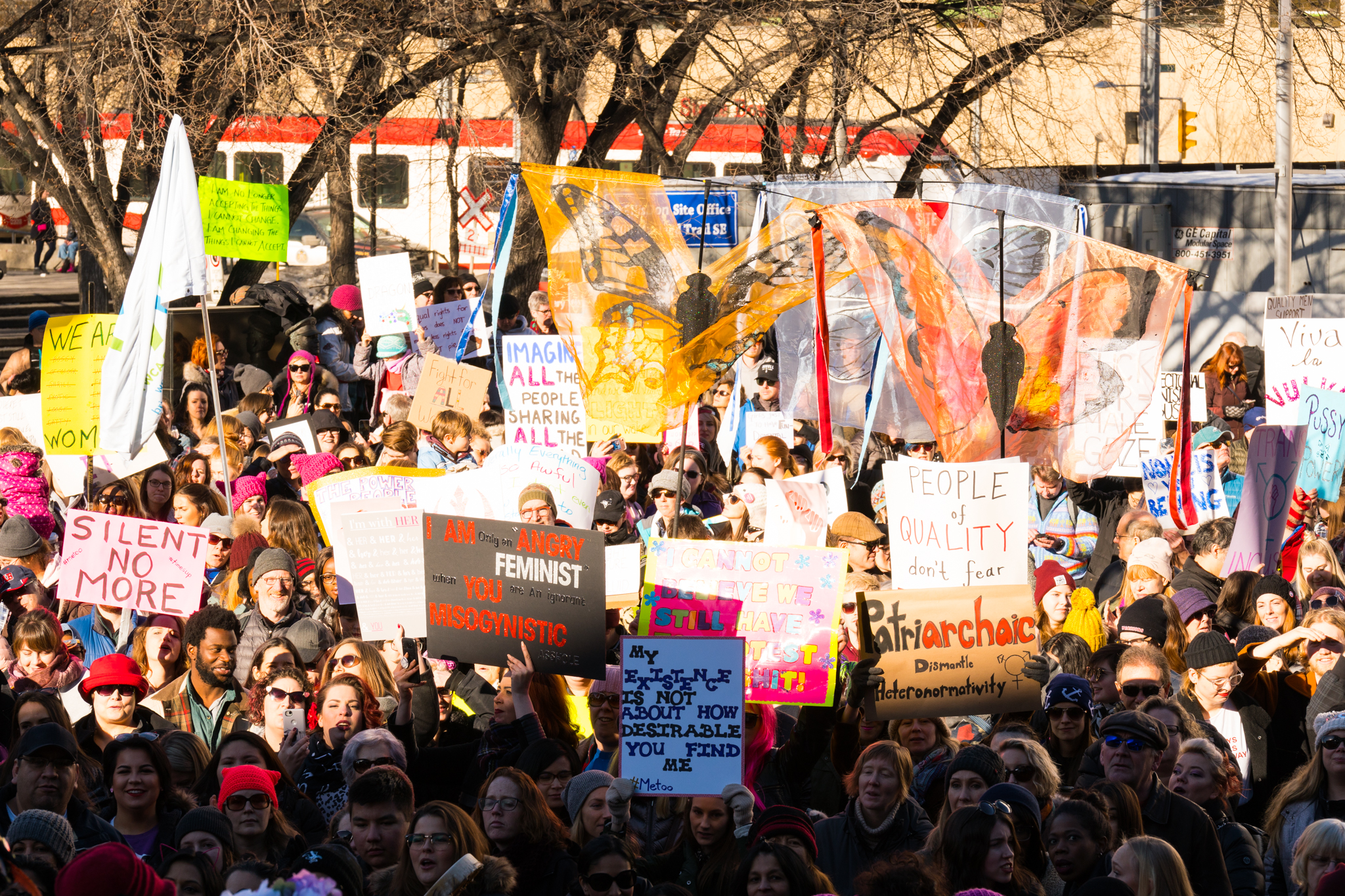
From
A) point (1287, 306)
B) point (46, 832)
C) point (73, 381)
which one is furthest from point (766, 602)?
point (1287, 306)

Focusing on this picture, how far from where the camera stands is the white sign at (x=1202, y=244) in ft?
66.7

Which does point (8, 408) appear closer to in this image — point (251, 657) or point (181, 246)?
point (181, 246)

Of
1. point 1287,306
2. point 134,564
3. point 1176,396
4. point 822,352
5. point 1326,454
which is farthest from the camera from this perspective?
point 1287,306

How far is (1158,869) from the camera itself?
15.3 feet

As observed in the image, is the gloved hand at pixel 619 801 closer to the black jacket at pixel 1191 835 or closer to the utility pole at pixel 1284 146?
the black jacket at pixel 1191 835

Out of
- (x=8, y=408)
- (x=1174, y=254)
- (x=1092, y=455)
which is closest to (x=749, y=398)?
(x=1092, y=455)

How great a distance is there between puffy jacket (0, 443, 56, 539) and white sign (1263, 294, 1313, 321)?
27.0 feet

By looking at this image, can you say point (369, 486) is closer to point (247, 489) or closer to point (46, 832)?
point (247, 489)

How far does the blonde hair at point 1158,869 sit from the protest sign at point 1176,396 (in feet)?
22.4

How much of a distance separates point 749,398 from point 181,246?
4.08m

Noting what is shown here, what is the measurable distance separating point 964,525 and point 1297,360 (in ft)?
15.6

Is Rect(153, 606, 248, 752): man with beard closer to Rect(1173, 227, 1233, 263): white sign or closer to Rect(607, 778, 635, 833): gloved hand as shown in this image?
Rect(607, 778, 635, 833): gloved hand

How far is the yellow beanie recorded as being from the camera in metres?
7.54

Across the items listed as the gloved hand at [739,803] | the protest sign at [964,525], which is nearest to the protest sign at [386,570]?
→ the protest sign at [964,525]
